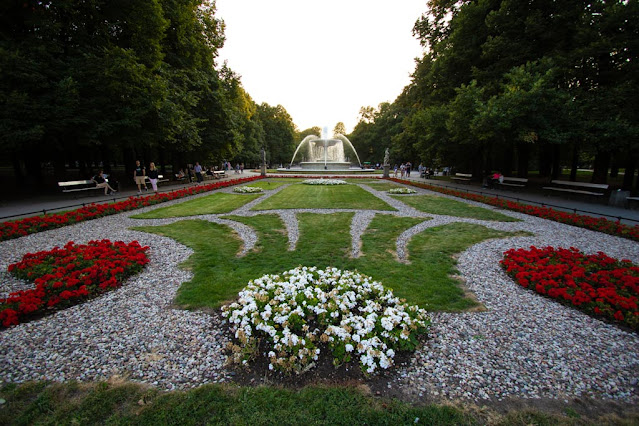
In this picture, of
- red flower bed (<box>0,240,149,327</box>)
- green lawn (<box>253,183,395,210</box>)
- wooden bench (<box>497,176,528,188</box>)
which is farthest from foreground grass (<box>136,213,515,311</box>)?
wooden bench (<box>497,176,528,188</box>)

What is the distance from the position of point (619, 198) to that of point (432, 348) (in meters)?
16.3

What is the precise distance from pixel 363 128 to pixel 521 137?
63926 mm

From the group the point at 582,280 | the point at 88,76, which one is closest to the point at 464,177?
the point at 582,280

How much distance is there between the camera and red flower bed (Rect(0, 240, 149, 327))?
4.62 m

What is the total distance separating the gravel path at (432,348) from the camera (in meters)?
3.35

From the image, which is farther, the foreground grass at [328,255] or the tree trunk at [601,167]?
the tree trunk at [601,167]

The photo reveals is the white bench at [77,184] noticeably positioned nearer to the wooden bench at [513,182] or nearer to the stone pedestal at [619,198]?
the wooden bench at [513,182]

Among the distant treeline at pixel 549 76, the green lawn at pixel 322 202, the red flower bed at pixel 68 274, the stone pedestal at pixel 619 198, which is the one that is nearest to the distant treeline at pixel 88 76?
the green lawn at pixel 322 202

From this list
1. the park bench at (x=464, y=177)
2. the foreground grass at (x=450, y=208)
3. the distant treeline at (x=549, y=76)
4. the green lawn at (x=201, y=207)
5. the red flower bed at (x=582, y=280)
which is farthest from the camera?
the park bench at (x=464, y=177)

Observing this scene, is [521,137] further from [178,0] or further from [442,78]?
[178,0]

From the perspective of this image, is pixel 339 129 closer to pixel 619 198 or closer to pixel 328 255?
pixel 619 198

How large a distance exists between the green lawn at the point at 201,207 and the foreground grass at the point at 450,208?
9.74m

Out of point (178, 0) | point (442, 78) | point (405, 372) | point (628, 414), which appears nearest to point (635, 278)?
point (628, 414)

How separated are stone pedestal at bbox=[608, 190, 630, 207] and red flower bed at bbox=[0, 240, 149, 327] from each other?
787 inches
